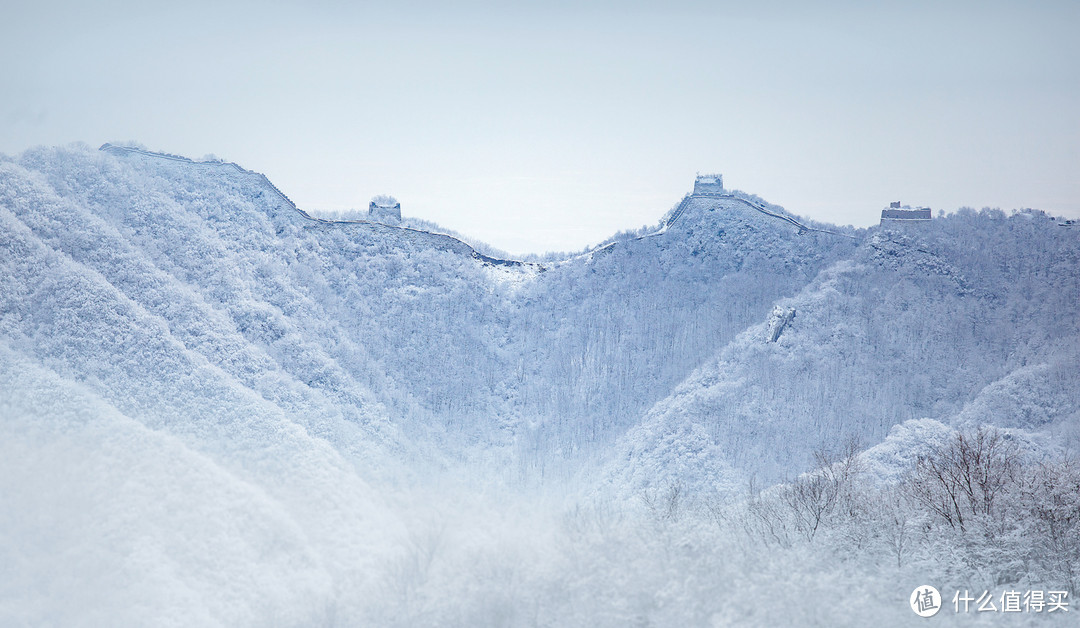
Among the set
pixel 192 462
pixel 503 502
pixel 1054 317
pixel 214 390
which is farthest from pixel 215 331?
pixel 1054 317

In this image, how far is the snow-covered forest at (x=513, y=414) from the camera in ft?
97.5

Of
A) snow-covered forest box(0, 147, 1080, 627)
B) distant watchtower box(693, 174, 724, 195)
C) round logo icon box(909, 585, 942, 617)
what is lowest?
round logo icon box(909, 585, 942, 617)

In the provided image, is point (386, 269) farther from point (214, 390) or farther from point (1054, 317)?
point (1054, 317)

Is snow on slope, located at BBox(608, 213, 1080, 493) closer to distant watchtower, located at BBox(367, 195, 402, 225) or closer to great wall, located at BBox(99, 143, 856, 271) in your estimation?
great wall, located at BBox(99, 143, 856, 271)

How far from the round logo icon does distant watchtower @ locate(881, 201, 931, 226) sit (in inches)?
1138

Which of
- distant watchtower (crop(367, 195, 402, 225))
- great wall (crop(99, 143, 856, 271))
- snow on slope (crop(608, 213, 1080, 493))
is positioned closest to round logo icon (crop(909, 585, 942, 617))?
snow on slope (crop(608, 213, 1080, 493))

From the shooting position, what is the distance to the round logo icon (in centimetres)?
2534

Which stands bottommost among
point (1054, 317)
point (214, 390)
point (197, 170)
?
point (214, 390)

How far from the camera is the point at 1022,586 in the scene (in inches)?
1021

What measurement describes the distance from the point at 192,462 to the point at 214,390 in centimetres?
465

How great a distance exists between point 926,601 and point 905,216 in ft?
99.0

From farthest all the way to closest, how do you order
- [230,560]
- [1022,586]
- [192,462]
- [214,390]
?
[214,390], [192,462], [230,560], [1022,586]

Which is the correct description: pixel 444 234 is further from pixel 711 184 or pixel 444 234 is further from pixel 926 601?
pixel 926 601

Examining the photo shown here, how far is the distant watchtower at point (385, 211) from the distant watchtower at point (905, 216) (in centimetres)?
3016
